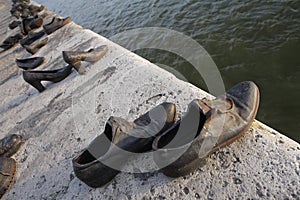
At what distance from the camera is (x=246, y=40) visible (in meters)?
4.61

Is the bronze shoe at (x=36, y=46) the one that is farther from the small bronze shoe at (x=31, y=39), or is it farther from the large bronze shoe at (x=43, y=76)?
the large bronze shoe at (x=43, y=76)

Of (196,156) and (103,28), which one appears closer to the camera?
(196,156)

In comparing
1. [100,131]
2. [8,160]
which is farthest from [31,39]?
[100,131]

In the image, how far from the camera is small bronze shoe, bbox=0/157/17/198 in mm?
A: 2367

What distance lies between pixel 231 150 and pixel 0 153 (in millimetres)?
2220

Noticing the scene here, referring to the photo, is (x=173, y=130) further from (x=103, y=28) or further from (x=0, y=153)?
(x=103, y=28)

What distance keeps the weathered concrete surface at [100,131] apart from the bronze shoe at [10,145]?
7 centimetres

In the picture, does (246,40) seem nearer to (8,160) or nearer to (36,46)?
(36,46)

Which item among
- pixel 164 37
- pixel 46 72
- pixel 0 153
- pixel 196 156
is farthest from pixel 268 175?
pixel 164 37

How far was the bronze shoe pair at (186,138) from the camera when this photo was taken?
1.71 metres

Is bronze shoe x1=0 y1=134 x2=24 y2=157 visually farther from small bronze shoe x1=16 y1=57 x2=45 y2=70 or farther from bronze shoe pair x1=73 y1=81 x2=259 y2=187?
small bronze shoe x1=16 y1=57 x2=45 y2=70

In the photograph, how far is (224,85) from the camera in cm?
402

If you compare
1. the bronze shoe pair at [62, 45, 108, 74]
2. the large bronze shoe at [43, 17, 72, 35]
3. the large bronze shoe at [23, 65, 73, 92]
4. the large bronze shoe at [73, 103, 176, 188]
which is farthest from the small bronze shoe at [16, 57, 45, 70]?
the large bronze shoe at [73, 103, 176, 188]

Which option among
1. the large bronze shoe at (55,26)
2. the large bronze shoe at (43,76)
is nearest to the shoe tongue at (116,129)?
the large bronze shoe at (43,76)
